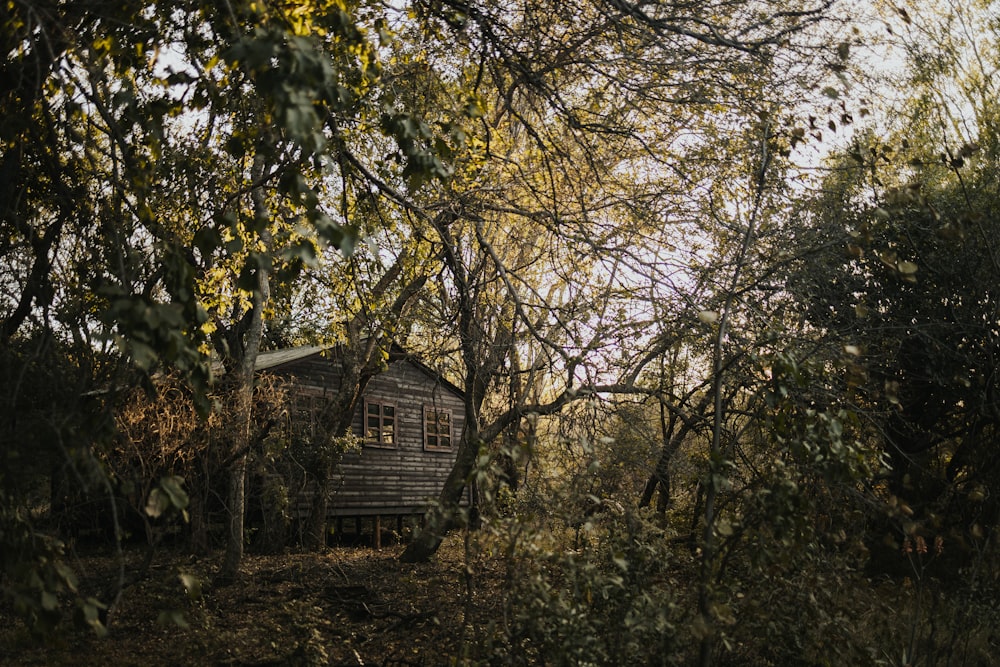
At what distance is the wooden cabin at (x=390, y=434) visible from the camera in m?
17.4

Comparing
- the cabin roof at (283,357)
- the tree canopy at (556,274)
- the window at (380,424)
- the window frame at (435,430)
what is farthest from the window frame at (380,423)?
the tree canopy at (556,274)

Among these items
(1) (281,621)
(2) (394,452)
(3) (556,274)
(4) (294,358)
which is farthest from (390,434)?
(3) (556,274)

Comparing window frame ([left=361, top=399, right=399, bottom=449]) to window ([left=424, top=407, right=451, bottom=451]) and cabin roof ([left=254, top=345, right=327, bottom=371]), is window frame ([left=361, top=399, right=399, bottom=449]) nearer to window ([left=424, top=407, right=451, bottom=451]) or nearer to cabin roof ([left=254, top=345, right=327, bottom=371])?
window ([left=424, top=407, right=451, bottom=451])

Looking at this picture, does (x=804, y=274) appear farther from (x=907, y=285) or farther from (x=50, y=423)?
(x=50, y=423)

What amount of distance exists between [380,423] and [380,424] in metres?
0.02

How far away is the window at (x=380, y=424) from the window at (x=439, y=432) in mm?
1292

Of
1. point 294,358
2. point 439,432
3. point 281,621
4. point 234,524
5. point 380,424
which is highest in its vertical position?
point 294,358

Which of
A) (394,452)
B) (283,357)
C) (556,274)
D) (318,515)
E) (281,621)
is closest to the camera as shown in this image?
(556,274)

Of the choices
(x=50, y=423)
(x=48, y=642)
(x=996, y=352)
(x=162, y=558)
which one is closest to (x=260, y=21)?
(x=50, y=423)

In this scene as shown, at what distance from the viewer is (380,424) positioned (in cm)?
1908

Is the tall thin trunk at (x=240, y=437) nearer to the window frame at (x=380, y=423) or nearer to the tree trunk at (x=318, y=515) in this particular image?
the tree trunk at (x=318, y=515)

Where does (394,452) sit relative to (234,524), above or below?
above

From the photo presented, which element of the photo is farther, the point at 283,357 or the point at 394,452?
the point at 394,452

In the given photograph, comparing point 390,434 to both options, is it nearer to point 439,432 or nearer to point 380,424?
point 380,424
